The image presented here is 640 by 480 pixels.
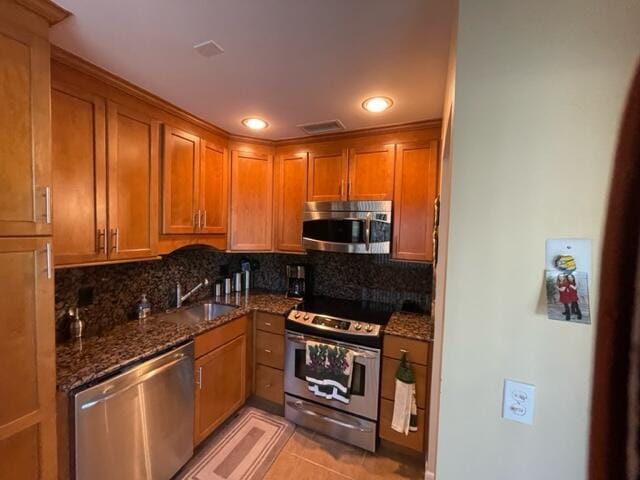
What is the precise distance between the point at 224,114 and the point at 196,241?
3.26 ft

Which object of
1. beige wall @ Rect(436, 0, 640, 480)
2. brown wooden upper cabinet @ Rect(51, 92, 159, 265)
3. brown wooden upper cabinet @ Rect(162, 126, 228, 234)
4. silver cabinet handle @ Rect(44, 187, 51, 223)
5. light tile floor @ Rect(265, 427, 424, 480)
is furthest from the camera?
brown wooden upper cabinet @ Rect(162, 126, 228, 234)

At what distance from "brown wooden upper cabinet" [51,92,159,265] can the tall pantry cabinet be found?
30 cm

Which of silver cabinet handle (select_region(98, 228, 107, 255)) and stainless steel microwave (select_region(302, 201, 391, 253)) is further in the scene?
stainless steel microwave (select_region(302, 201, 391, 253))

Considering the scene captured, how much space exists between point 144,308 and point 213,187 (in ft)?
3.51

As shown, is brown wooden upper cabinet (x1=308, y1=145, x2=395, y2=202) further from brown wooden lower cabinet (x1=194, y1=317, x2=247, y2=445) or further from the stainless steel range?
brown wooden lower cabinet (x1=194, y1=317, x2=247, y2=445)

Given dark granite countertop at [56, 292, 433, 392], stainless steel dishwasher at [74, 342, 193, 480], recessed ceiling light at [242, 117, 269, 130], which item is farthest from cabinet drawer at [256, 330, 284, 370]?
recessed ceiling light at [242, 117, 269, 130]

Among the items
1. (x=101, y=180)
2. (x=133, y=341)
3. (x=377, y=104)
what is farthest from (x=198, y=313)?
(x=377, y=104)

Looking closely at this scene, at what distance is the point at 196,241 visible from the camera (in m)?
2.15

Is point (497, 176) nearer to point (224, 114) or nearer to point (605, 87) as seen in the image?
point (605, 87)

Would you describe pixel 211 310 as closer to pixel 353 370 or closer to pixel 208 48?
pixel 353 370

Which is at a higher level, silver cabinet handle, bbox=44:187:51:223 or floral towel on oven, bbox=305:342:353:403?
silver cabinet handle, bbox=44:187:51:223

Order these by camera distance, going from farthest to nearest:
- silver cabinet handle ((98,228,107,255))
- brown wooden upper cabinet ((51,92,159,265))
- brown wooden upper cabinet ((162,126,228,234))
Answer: brown wooden upper cabinet ((162,126,228,234)) < silver cabinet handle ((98,228,107,255)) < brown wooden upper cabinet ((51,92,159,265))

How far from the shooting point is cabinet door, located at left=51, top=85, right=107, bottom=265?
1.32m

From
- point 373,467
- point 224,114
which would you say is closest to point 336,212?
point 224,114
